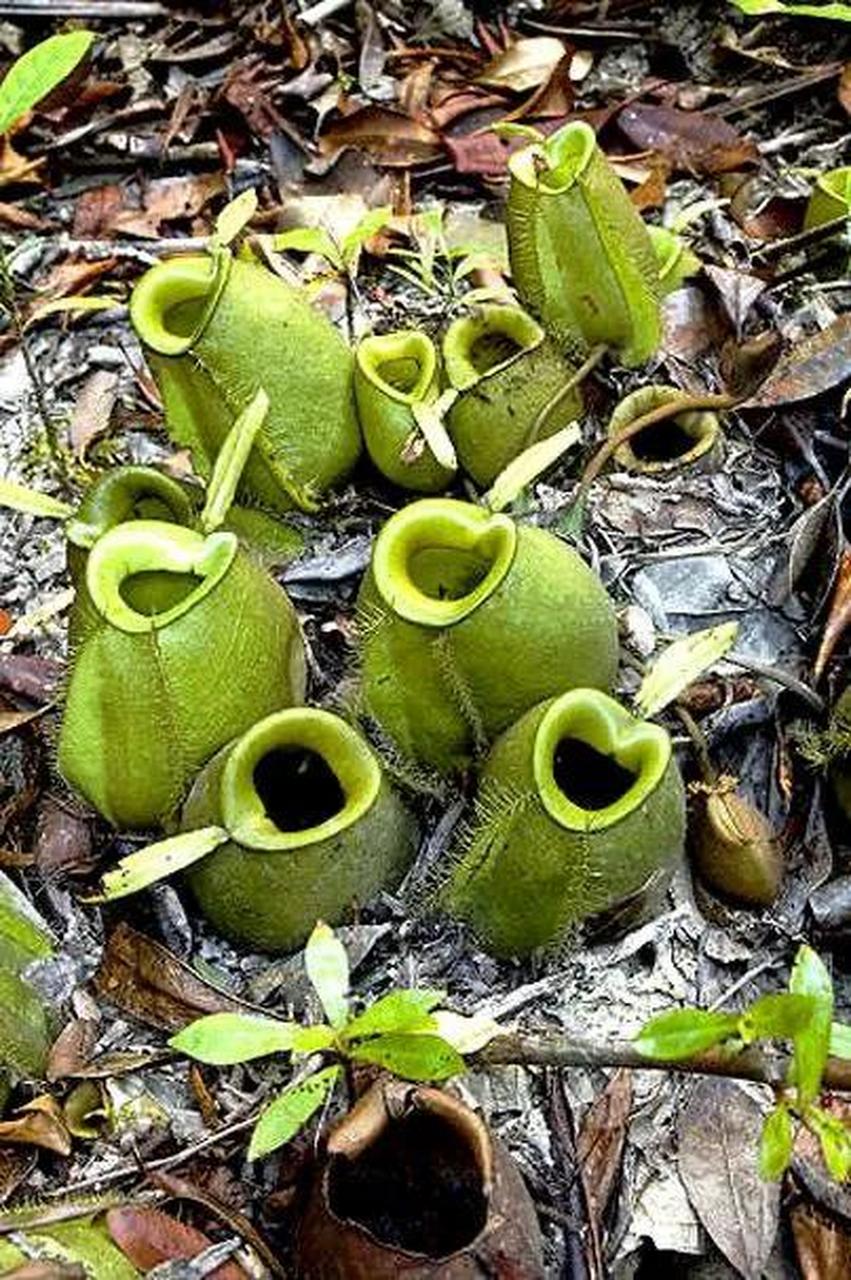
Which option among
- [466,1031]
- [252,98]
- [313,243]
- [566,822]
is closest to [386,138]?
[252,98]

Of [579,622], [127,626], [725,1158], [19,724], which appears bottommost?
[725,1158]

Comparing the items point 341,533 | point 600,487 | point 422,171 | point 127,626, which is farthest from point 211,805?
point 422,171

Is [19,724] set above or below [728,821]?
above

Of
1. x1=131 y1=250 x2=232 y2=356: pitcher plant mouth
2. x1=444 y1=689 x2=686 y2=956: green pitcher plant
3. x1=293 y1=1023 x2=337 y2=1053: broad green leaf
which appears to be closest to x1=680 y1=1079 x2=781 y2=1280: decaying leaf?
x1=444 y1=689 x2=686 y2=956: green pitcher plant

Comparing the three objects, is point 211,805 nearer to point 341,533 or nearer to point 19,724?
point 19,724

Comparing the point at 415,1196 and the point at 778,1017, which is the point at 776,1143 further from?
the point at 415,1196
